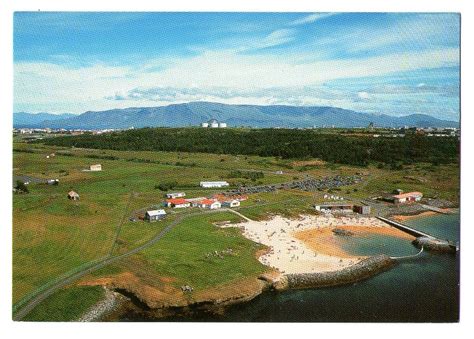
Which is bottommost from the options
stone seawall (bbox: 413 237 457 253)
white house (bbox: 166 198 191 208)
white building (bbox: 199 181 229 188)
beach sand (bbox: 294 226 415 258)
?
stone seawall (bbox: 413 237 457 253)

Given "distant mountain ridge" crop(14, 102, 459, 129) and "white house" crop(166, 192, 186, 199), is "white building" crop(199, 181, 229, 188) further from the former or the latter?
"distant mountain ridge" crop(14, 102, 459, 129)

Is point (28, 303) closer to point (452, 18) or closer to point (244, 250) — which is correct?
point (244, 250)

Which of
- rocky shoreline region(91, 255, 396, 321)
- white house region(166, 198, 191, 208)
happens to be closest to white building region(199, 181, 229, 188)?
white house region(166, 198, 191, 208)

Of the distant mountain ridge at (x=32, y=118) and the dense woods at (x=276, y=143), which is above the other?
the distant mountain ridge at (x=32, y=118)


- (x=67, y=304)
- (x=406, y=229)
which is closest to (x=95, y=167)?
(x=67, y=304)

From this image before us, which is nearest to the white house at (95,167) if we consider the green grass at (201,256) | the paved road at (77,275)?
the paved road at (77,275)

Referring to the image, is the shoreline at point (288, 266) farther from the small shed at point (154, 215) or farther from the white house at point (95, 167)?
the white house at point (95, 167)
